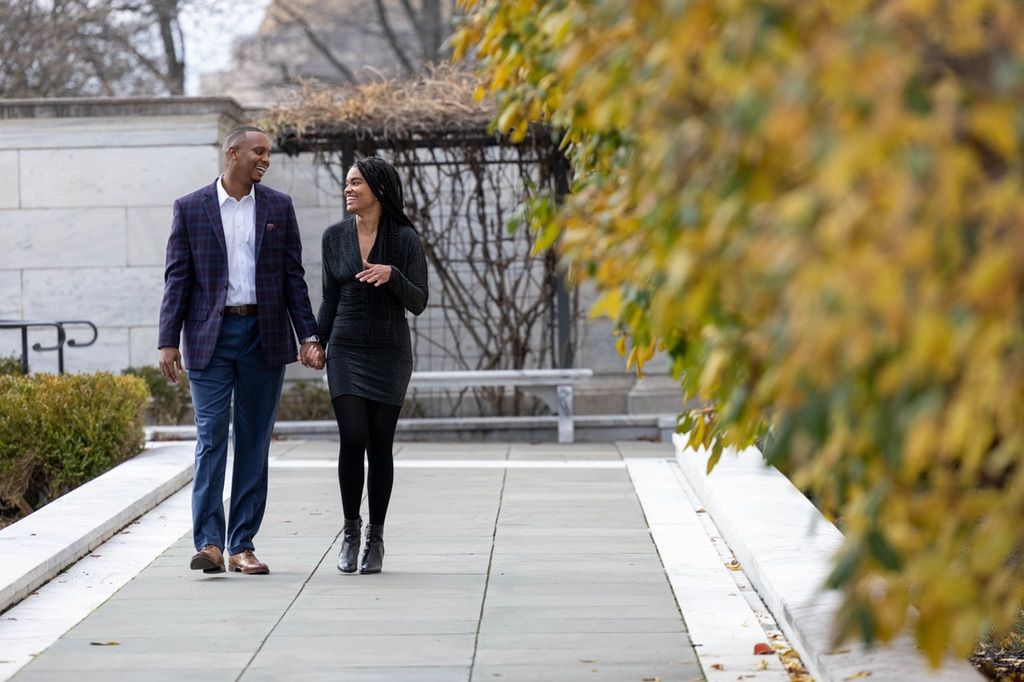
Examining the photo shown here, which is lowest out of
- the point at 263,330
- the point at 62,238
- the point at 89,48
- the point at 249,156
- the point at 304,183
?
the point at 263,330

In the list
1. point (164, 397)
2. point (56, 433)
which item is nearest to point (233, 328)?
point (56, 433)

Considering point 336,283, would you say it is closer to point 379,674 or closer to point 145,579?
point 145,579

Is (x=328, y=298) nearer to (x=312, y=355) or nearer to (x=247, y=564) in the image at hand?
(x=312, y=355)

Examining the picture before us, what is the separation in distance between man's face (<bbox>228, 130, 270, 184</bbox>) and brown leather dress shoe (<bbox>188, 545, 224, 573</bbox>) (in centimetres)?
161

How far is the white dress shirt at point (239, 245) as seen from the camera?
6305 millimetres

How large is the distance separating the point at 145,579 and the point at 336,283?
1508 millimetres

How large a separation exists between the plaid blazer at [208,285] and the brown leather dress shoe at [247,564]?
32.9 inches

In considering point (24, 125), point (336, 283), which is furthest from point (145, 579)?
point (24, 125)

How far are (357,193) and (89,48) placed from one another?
16032 mm

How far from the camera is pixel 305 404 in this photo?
41.9 feet

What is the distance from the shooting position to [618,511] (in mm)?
8047

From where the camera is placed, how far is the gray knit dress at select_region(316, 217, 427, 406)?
629cm

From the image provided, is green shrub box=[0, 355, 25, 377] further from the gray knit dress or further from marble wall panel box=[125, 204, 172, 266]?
the gray knit dress

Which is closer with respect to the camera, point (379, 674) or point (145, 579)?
point (379, 674)
